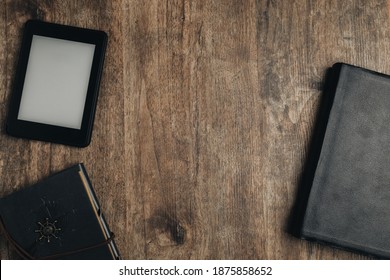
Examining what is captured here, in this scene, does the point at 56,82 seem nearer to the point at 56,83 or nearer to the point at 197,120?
the point at 56,83

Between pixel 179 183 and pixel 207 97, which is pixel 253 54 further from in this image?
pixel 179 183

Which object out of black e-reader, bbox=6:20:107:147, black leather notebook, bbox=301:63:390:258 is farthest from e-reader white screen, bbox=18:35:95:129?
black leather notebook, bbox=301:63:390:258

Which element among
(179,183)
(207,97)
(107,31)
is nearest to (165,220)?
(179,183)

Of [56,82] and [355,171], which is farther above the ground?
[56,82]

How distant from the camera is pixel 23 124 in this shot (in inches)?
36.1

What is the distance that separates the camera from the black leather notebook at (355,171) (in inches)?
36.2

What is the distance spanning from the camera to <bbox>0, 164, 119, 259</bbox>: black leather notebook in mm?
900

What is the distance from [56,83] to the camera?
3.03ft

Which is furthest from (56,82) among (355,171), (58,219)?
(355,171)

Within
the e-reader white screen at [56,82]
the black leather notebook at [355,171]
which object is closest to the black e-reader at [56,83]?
the e-reader white screen at [56,82]

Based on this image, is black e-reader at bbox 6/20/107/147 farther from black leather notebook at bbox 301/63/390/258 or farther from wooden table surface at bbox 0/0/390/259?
black leather notebook at bbox 301/63/390/258

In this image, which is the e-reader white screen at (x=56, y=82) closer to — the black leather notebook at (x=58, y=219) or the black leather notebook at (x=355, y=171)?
the black leather notebook at (x=58, y=219)

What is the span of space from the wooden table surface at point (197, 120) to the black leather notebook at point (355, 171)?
35mm

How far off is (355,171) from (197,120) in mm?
270
